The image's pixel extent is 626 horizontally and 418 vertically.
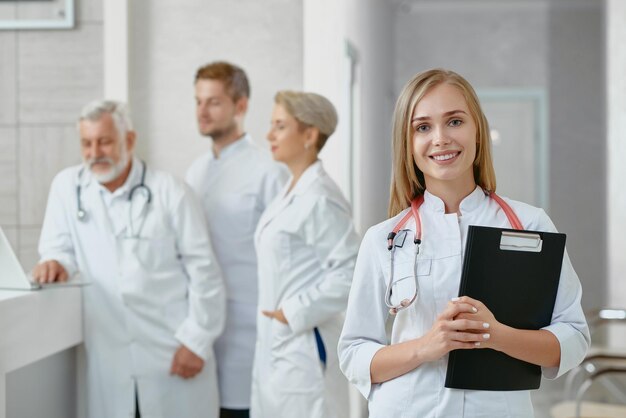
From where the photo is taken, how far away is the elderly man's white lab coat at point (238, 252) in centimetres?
305

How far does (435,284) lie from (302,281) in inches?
45.9

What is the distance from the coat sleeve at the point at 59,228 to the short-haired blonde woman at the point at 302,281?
62cm

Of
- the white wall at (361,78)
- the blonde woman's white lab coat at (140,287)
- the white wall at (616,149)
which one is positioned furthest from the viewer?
the white wall at (616,149)

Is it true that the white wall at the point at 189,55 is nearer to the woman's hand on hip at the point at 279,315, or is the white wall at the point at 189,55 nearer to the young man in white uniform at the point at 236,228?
the young man in white uniform at the point at 236,228

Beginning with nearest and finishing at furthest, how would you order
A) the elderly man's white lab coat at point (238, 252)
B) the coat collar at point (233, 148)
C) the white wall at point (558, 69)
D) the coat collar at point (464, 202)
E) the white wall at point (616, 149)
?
the coat collar at point (464, 202) → the elderly man's white lab coat at point (238, 252) → the coat collar at point (233, 148) → the white wall at point (616, 149) → the white wall at point (558, 69)

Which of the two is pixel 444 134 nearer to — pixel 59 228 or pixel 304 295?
pixel 304 295

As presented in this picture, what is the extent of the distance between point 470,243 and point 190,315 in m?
1.60

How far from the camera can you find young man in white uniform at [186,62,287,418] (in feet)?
10.0

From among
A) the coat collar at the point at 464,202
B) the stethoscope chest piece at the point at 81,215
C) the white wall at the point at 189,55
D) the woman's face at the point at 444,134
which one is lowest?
the stethoscope chest piece at the point at 81,215

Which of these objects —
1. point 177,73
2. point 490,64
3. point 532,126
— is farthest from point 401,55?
point 177,73

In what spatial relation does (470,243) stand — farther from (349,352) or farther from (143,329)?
(143,329)

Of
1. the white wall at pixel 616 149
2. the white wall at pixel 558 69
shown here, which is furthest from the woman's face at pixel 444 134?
the white wall at pixel 558 69

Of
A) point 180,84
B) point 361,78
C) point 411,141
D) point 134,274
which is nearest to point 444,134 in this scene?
point 411,141

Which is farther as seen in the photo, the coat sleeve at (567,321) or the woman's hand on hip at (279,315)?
the woman's hand on hip at (279,315)
